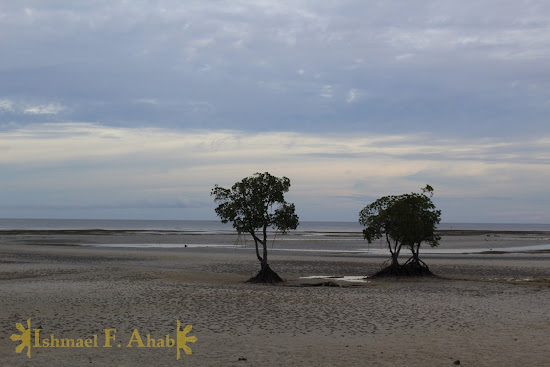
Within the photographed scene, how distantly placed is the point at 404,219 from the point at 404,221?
0.14m

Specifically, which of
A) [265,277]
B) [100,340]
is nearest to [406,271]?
[265,277]

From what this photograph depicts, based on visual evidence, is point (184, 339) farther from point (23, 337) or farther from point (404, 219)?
point (404, 219)

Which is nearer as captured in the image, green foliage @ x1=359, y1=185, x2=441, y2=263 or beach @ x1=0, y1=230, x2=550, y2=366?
beach @ x1=0, y1=230, x2=550, y2=366

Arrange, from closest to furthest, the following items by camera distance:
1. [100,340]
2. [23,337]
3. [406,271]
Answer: [23,337], [100,340], [406,271]

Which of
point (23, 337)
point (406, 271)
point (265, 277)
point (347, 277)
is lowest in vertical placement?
point (347, 277)

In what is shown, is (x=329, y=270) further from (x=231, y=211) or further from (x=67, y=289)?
(x=67, y=289)

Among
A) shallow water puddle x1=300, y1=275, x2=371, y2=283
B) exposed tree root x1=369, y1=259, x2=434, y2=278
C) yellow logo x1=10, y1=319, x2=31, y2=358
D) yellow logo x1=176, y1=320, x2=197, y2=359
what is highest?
yellow logo x1=10, y1=319, x2=31, y2=358

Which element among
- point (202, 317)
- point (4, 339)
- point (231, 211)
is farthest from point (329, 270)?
point (4, 339)

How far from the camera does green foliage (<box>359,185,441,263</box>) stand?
35.2m

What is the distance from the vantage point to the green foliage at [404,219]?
35.2m

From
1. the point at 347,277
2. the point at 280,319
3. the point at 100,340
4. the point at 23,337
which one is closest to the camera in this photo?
the point at 23,337

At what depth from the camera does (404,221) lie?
3516 centimetres

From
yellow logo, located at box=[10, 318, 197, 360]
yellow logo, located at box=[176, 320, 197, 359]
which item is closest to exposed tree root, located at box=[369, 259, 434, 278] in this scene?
yellow logo, located at box=[176, 320, 197, 359]

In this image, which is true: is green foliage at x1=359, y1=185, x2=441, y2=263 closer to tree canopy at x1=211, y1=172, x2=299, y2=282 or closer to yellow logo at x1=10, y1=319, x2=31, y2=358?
tree canopy at x1=211, y1=172, x2=299, y2=282
